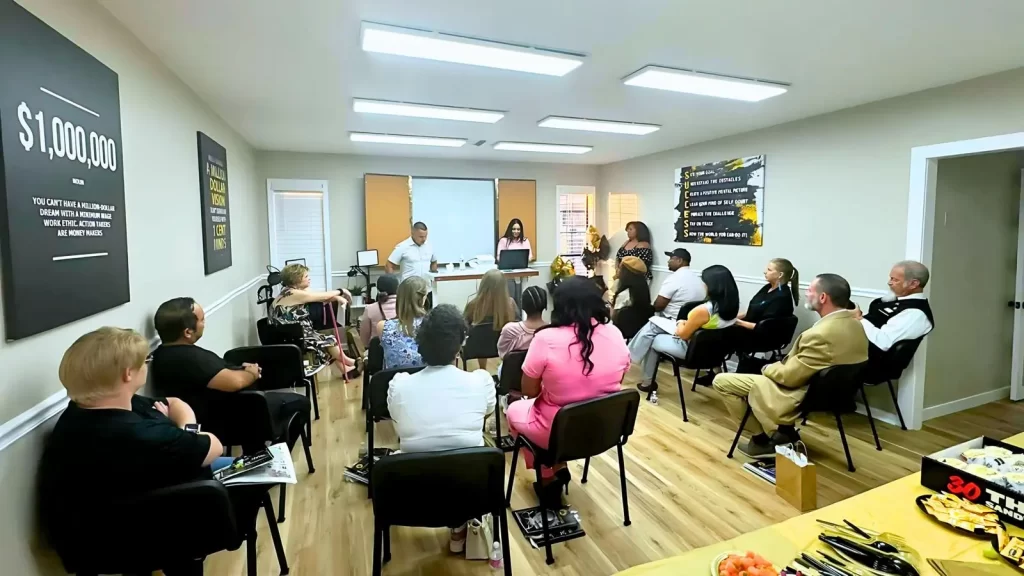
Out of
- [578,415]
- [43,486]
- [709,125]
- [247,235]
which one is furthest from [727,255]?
[43,486]

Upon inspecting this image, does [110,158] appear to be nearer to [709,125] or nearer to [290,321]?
[290,321]

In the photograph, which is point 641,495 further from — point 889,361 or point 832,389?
point 889,361

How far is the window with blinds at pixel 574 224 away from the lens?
7992 millimetres

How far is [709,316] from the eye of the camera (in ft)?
13.4

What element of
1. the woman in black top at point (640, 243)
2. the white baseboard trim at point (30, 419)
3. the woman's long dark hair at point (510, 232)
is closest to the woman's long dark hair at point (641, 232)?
the woman in black top at point (640, 243)

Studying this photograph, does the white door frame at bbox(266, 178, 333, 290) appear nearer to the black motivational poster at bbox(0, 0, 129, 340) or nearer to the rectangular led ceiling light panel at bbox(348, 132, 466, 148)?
the rectangular led ceiling light panel at bbox(348, 132, 466, 148)

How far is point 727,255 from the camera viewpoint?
5605mm

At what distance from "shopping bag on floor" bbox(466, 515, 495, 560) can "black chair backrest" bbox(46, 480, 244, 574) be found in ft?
3.64

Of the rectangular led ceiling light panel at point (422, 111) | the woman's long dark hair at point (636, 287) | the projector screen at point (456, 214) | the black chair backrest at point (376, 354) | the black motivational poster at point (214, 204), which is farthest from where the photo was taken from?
the projector screen at point (456, 214)

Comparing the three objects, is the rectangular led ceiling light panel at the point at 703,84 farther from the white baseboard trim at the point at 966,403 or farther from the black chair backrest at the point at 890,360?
the white baseboard trim at the point at 966,403

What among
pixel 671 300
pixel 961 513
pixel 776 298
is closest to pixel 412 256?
pixel 671 300

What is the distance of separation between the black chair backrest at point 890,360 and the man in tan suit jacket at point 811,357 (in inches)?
31.2

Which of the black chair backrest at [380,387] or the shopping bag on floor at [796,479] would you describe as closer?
the black chair backrest at [380,387]

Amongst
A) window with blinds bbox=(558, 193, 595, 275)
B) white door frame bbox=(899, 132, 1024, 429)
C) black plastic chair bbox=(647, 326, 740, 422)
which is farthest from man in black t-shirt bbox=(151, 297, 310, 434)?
window with blinds bbox=(558, 193, 595, 275)
